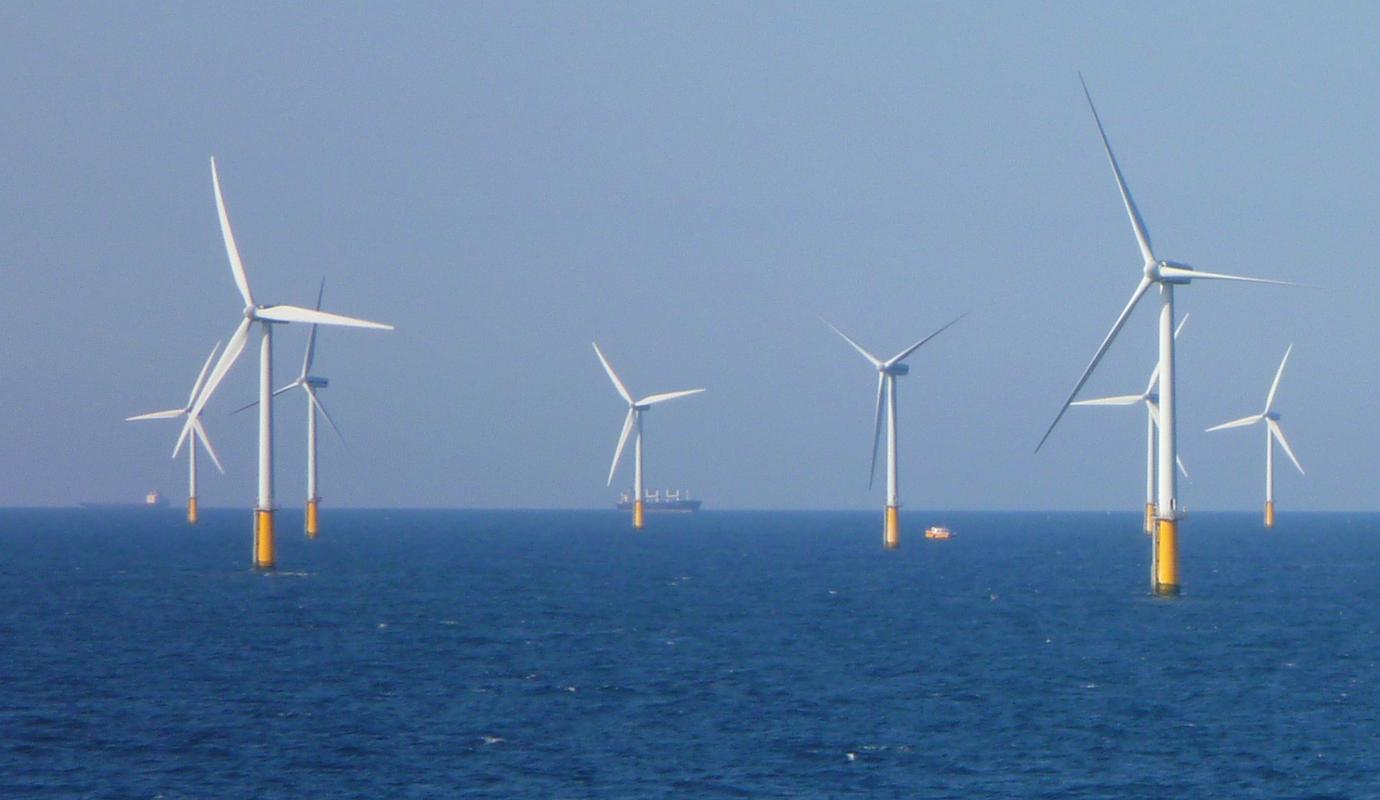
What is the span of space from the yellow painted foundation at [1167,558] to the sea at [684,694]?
2.89m

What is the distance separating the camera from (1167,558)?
104 meters

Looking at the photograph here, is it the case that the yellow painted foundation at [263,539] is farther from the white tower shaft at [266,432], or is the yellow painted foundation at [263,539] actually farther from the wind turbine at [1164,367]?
the wind turbine at [1164,367]

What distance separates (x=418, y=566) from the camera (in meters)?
174

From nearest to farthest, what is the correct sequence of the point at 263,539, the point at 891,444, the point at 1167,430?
the point at 1167,430 → the point at 263,539 → the point at 891,444

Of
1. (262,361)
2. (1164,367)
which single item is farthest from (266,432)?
(1164,367)

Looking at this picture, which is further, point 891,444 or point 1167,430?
point 891,444

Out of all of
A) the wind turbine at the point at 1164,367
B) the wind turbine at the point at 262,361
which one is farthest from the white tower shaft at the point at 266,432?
the wind turbine at the point at 1164,367

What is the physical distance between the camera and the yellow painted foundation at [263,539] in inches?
4995

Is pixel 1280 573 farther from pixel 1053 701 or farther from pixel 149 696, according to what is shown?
pixel 149 696

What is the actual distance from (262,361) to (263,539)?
1294cm

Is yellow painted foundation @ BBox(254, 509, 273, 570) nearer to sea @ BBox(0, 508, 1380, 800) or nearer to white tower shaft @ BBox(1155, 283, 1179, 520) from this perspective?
sea @ BBox(0, 508, 1380, 800)

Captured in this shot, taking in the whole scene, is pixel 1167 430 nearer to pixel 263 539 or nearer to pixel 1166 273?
pixel 1166 273

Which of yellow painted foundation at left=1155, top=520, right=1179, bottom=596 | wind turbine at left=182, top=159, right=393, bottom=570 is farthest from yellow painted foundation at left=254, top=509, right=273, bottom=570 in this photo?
yellow painted foundation at left=1155, top=520, right=1179, bottom=596

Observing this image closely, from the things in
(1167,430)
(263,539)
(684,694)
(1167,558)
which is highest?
(1167,430)
